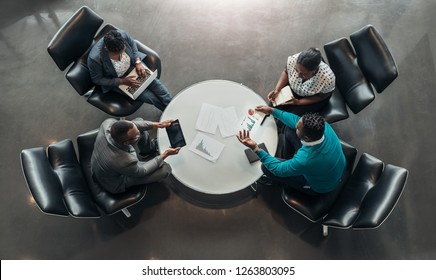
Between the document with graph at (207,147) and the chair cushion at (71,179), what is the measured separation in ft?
3.11

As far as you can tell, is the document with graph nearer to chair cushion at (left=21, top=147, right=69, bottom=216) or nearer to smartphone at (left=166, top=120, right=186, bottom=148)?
smartphone at (left=166, top=120, right=186, bottom=148)

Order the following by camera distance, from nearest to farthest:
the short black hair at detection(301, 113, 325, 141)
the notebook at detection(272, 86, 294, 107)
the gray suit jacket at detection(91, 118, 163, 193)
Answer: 1. the short black hair at detection(301, 113, 325, 141)
2. the gray suit jacket at detection(91, 118, 163, 193)
3. the notebook at detection(272, 86, 294, 107)

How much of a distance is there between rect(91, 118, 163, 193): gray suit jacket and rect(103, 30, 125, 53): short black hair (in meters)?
0.64

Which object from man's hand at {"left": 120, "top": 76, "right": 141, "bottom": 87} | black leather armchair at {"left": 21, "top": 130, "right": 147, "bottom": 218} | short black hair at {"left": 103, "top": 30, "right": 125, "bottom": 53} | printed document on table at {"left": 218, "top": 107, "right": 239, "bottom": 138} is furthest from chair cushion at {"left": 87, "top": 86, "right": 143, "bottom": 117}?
printed document on table at {"left": 218, "top": 107, "right": 239, "bottom": 138}

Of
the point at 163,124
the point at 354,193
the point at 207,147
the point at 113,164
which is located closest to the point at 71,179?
the point at 113,164

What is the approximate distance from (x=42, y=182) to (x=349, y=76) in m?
2.71

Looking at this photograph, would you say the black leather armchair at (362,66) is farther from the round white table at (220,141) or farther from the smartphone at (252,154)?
the smartphone at (252,154)

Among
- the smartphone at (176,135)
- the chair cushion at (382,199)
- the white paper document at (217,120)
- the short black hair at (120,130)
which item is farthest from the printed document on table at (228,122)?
the chair cushion at (382,199)

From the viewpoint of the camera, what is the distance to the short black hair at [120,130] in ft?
7.89

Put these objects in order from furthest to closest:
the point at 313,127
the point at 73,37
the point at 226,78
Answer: the point at 226,78 < the point at 73,37 < the point at 313,127

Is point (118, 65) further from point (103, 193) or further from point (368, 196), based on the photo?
point (368, 196)

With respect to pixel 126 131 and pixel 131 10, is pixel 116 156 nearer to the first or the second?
pixel 126 131

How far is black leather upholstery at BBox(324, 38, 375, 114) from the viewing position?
9.84 feet

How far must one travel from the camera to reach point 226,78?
3.92m
